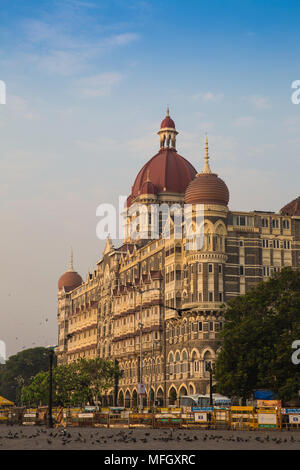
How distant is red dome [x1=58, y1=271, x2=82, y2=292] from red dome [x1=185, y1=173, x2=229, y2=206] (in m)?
67.8

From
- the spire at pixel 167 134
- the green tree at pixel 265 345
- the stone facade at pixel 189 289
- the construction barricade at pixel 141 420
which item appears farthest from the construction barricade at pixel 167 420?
the spire at pixel 167 134

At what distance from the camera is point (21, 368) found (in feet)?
546

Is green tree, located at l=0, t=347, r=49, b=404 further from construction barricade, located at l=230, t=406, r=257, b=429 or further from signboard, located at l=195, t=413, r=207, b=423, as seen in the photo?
construction barricade, located at l=230, t=406, r=257, b=429

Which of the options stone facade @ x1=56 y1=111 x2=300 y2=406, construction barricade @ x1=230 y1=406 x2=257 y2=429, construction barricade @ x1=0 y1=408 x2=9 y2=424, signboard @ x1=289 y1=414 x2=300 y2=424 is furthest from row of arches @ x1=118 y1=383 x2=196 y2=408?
signboard @ x1=289 y1=414 x2=300 y2=424

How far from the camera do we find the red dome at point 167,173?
119500 millimetres

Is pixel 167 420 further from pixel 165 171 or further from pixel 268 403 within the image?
pixel 165 171

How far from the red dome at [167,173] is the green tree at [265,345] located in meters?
53.0

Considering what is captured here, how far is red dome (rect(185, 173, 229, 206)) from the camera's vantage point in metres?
86.9

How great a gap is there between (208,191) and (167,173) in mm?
34245

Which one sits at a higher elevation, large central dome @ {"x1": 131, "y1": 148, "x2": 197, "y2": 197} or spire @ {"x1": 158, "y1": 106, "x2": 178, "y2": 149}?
spire @ {"x1": 158, "y1": 106, "x2": 178, "y2": 149}
